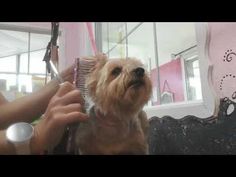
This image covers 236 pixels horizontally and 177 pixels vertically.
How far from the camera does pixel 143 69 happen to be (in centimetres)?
48

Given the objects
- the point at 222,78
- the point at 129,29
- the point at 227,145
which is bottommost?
the point at 227,145

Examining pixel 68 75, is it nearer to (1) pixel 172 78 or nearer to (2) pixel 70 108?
(2) pixel 70 108

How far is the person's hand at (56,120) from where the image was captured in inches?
11.1

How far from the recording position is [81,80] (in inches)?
15.2

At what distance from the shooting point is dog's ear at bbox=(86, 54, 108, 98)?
428 millimetres

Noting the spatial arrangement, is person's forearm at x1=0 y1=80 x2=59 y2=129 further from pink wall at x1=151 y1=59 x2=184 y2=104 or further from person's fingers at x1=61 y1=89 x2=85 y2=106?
pink wall at x1=151 y1=59 x2=184 y2=104

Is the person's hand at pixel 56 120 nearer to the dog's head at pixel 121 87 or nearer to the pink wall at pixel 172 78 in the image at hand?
the dog's head at pixel 121 87

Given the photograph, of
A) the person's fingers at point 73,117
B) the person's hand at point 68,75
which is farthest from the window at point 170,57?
the person's fingers at point 73,117

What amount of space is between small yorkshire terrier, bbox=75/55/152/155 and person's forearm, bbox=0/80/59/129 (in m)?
0.06

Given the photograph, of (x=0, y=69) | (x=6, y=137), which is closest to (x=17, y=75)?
(x=0, y=69)

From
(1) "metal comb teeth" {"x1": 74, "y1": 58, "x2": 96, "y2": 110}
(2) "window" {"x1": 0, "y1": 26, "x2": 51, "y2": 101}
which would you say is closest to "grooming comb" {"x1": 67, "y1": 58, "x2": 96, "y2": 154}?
(1) "metal comb teeth" {"x1": 74, "y1": 58, "x2": 96, "y2": 110}

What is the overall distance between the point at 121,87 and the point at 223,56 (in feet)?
0.60
